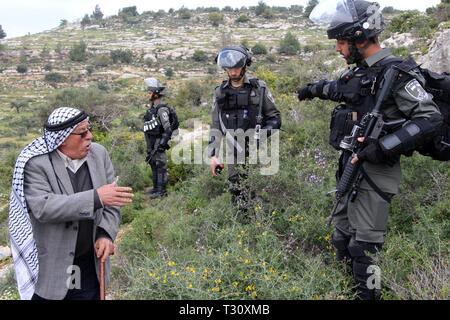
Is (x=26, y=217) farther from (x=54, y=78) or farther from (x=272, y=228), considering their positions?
(x=54, y=78)

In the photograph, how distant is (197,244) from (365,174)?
1.71 m

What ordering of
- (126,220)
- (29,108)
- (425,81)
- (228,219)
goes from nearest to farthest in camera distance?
(425,81) < (228,219) < (126,220) < (29,108)

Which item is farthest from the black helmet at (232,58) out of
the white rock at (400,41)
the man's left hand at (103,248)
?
the white rock at (400,41)

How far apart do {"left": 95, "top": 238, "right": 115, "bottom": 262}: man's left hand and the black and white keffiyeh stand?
364 mm

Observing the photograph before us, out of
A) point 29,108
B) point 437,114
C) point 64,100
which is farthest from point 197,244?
point 29,108

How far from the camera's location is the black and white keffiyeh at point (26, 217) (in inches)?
99.3

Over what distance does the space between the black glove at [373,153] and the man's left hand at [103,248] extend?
170 centimetres

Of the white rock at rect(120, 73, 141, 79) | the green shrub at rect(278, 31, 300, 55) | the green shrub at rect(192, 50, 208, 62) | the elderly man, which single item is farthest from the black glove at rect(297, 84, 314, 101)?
the green shrub at rect(192, 50, 208, 62)

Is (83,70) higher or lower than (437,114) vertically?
lower

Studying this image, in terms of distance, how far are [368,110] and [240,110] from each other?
69.1 inches

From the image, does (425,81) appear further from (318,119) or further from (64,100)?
→ (64,100)

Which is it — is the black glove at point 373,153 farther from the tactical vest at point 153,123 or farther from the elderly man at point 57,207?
the tactical vest at point 153,123

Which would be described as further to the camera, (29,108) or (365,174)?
(29,108)

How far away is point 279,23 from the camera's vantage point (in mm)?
55969
